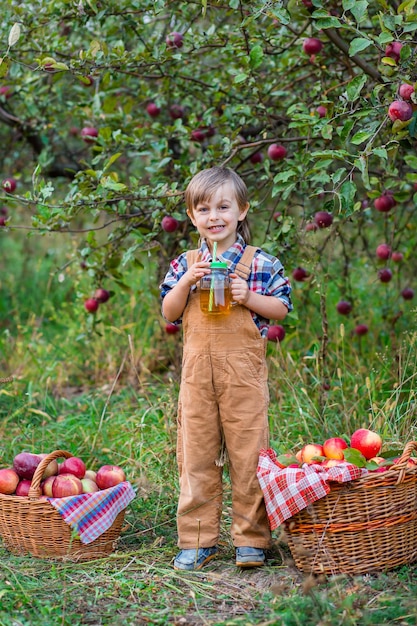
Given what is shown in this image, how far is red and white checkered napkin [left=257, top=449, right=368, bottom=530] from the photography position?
2.53m

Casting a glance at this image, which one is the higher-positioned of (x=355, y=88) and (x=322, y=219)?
(x=355, y=88)

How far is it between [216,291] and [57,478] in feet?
2.90

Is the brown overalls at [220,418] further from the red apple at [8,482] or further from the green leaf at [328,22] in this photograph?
the green leaf at [328,22]

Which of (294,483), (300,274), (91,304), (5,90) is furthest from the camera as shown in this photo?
(5,90)

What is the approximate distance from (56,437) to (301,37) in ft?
7.13

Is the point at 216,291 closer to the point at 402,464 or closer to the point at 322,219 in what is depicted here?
the point at 402,464

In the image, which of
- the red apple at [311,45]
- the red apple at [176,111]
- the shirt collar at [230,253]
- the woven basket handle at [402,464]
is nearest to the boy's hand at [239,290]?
the shirt collar at [230,253]

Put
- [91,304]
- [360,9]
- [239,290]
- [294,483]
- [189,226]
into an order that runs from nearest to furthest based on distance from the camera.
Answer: [294,483] < [239,290] < [360,9] < [91,304] < [189,226]

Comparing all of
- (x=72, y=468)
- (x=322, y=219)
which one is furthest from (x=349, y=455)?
(x=322, y=219)

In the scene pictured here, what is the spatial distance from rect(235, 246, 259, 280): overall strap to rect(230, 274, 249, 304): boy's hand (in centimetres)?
10

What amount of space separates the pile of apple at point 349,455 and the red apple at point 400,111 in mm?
1048

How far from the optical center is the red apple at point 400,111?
2.73 m

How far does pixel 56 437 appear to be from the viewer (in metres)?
4.07

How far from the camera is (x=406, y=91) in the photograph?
275cm
